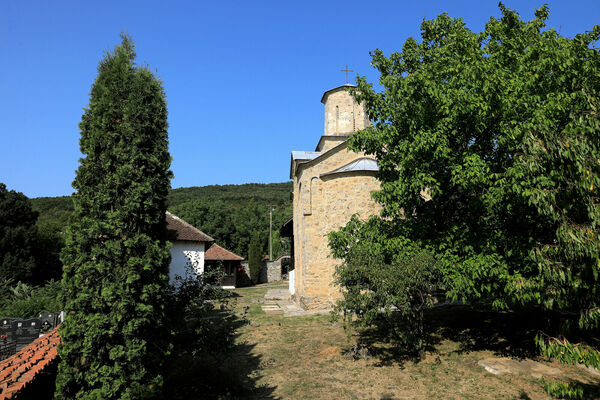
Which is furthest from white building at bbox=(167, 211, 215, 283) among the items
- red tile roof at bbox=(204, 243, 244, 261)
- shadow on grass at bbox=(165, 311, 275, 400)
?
shadow on grass at bbox=(165, 311, 275, 400)

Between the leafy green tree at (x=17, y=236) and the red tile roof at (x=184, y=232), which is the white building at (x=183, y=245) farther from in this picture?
the leafy green tree at (x=17, y=236)

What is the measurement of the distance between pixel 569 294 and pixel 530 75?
5.77 meters

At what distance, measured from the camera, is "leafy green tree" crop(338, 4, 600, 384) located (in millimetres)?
7598

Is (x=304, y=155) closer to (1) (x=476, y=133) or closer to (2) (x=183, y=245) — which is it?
(2) (x=183, y=245)

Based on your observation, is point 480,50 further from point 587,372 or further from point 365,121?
point 365,121

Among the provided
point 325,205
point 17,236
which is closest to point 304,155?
point 325,205

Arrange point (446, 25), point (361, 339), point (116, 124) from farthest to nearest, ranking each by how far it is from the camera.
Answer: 1. point (361, 339)
2. point (446, 25)
3. point (116, 124)

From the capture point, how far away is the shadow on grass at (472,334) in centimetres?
938

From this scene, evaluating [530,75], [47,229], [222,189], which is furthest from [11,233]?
[222,189]

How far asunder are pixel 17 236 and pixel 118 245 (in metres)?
22.8

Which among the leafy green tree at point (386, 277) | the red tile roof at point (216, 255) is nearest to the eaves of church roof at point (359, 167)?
the leafy green tree at point (386, 277)

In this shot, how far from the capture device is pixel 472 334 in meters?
11.0

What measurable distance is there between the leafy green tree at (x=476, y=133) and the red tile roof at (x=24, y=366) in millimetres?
7547

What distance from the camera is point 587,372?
305 inches
